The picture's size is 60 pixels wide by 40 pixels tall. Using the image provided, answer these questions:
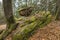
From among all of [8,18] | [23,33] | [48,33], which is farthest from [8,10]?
[48,33]

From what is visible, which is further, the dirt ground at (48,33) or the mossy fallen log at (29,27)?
the mossy fallen log at (29,27)

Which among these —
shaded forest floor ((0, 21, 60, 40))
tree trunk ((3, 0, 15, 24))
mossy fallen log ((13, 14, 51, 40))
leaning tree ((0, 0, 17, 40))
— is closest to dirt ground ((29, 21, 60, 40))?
shaded forest floor ((0, 21, 60, 40))

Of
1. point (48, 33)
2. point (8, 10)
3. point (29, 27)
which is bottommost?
point (48, 33)

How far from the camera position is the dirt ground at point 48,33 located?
695cm

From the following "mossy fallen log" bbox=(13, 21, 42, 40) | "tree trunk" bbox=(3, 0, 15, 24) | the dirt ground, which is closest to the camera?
the dirt ground

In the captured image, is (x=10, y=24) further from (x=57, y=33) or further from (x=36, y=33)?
(x=57, y=33)

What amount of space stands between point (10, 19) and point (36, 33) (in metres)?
1.89

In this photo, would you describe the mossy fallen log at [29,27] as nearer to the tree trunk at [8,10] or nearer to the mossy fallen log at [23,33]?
the mossy fallen log at [23,33]

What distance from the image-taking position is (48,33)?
287 inches

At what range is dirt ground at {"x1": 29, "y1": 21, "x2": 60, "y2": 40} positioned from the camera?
695cm

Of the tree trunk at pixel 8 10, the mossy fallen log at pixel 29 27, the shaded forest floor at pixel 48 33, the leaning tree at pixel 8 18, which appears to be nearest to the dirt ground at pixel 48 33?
the shaded forest floor at pixel 48 33

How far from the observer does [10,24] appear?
8.34 meters

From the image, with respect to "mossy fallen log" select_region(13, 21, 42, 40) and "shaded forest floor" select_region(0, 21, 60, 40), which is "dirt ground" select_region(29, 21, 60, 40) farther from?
"mossy fallen log" select_region(13, 21, 42, 40)

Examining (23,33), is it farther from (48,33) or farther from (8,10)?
(8,10)
